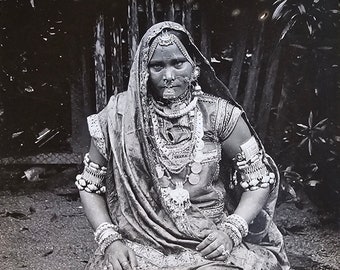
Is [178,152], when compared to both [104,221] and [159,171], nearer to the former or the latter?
[159,171]

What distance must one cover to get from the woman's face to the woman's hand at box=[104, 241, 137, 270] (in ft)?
1.90

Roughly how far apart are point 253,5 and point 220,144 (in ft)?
3.39

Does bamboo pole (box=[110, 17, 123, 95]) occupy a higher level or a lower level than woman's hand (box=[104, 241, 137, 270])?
higher

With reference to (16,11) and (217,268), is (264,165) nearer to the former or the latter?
(217,268)

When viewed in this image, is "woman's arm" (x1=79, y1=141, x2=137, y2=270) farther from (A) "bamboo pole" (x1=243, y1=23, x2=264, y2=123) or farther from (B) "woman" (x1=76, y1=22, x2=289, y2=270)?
(A) "bamboo pole" (x1=243, y1=23, x2=264, y2=123)

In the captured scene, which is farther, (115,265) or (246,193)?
(246,193)

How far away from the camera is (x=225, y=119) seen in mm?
2379

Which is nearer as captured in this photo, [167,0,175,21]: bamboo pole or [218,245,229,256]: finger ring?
[218,245,229,256]: finger ring

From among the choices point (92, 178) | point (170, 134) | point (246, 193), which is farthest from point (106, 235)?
point (246, 193)

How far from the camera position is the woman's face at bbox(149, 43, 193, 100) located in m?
2.27

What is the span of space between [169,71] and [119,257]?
701 mm

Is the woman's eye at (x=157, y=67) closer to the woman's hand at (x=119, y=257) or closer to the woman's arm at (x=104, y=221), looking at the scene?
the woman's arm at (x=104, y=221)

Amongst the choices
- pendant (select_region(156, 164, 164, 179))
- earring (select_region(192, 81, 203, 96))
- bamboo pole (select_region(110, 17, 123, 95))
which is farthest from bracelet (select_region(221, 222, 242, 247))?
bamboo pole (select_region(110, 17, 123, 95))

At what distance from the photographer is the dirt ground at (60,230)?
3.25m
